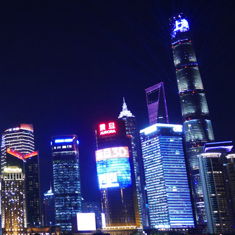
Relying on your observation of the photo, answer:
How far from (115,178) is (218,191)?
1730 inches

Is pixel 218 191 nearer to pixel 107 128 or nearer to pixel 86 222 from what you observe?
pixel 107 128

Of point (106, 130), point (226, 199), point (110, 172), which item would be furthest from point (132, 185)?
point (226, 199)

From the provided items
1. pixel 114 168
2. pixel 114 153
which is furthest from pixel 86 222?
pixel 114 153

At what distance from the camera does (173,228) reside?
7731 inches

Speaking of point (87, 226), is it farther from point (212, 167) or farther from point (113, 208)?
point (212, 167)

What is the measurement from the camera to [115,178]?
187125 mm

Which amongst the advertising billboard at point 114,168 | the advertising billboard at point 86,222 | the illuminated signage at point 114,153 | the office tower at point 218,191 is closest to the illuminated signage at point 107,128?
the advertising billboard at point 114,168

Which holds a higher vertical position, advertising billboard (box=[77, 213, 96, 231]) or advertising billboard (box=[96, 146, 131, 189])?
advertising billboard (box=[96, 146, 131, 189])

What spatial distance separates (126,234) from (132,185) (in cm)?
2081

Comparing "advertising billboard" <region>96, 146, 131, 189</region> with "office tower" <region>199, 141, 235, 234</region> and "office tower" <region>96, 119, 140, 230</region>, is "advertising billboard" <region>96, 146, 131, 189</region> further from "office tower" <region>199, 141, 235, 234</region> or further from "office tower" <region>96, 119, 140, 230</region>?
"office tower" <region>199, 141, 235, 234</region>

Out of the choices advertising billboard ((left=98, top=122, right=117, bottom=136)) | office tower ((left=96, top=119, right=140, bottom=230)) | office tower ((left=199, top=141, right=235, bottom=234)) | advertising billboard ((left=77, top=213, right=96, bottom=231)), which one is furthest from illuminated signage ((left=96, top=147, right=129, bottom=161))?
office tower ((left=199, top=141, right=235, bottom=234))

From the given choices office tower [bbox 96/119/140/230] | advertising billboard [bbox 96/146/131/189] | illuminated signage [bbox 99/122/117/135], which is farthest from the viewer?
illuminated signage [bbox 99/122/117/135]

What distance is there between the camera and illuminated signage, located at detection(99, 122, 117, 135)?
632 feet

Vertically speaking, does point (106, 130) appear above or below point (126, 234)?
above
